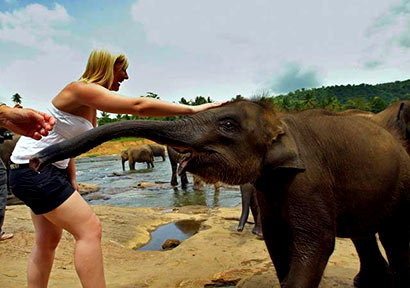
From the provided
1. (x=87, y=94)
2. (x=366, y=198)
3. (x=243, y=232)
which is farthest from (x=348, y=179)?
(x=243, y=232)

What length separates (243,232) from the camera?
641cm

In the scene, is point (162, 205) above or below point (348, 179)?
below

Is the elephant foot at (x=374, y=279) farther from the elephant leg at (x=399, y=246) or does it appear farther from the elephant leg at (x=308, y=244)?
the elephant leg at (x=308, y=244)

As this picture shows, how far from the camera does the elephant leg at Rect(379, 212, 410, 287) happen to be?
10.1 ft

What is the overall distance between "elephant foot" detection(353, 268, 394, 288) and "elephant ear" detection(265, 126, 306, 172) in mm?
1673

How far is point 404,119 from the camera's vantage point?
3.56 m

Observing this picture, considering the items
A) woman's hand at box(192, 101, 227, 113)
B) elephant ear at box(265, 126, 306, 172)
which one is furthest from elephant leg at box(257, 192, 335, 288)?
woman's hand at box(192, 101, 227, 113)

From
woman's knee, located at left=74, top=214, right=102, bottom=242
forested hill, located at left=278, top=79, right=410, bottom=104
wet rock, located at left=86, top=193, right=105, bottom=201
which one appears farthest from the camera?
forested hill, located at left=278, top=79, right=410, bottom=104

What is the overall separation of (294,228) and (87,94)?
1654 mm

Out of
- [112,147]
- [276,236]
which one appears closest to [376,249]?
[276,236]

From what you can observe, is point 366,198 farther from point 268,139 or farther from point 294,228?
point 268,139

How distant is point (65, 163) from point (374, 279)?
287cm

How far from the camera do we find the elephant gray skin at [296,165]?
7.74 feet

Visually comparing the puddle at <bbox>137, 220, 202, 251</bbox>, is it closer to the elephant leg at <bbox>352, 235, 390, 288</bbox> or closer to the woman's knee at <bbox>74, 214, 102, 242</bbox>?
the elephant leg at <bbox>352, 235, 390, 288</bbox>
